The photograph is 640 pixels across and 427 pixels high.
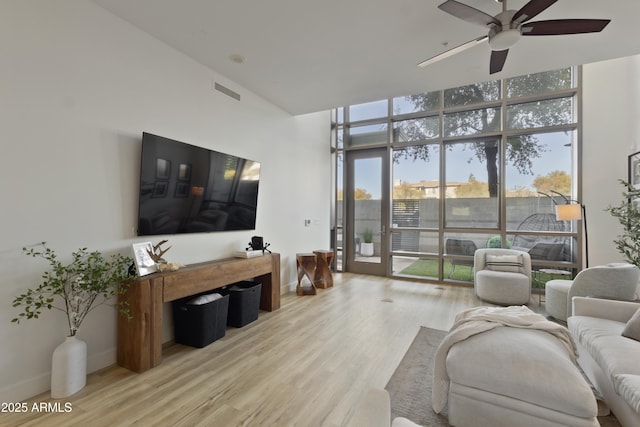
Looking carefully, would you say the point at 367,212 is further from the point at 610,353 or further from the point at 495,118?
the point at 610,353

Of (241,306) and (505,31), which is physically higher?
(505,31)

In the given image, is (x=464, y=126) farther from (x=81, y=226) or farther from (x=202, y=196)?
(x=81, y=226)

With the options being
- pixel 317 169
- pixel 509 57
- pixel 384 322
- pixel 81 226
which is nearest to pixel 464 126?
pixel 509 57

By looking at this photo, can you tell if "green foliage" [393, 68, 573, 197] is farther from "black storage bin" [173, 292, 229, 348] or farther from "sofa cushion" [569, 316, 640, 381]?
"black storage bin" [173, 292, 229, 348]

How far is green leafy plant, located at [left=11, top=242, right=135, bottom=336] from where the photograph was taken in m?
2.01

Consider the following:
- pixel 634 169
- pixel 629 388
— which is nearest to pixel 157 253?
pixel 629 388

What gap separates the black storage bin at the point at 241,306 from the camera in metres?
3.30

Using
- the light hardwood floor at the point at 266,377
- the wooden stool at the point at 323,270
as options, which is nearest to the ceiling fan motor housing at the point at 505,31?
the light hardwood floor at the point at 266,377

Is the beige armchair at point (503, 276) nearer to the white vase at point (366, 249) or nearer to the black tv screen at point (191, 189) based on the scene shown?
the white vase at point (366, 249)

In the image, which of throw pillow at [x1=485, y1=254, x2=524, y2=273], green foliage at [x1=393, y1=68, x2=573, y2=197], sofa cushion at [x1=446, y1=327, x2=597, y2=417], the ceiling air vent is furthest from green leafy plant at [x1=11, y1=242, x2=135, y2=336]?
green foliage at [x1=393, y1=68, x2=573, y2=197]

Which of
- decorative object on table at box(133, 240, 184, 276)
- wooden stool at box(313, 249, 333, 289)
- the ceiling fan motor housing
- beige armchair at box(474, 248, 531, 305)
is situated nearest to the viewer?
the ceiling fan motor housing

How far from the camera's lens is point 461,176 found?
5473 millimetres

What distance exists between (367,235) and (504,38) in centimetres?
454

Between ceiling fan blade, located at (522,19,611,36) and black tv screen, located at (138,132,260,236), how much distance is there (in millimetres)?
3183
